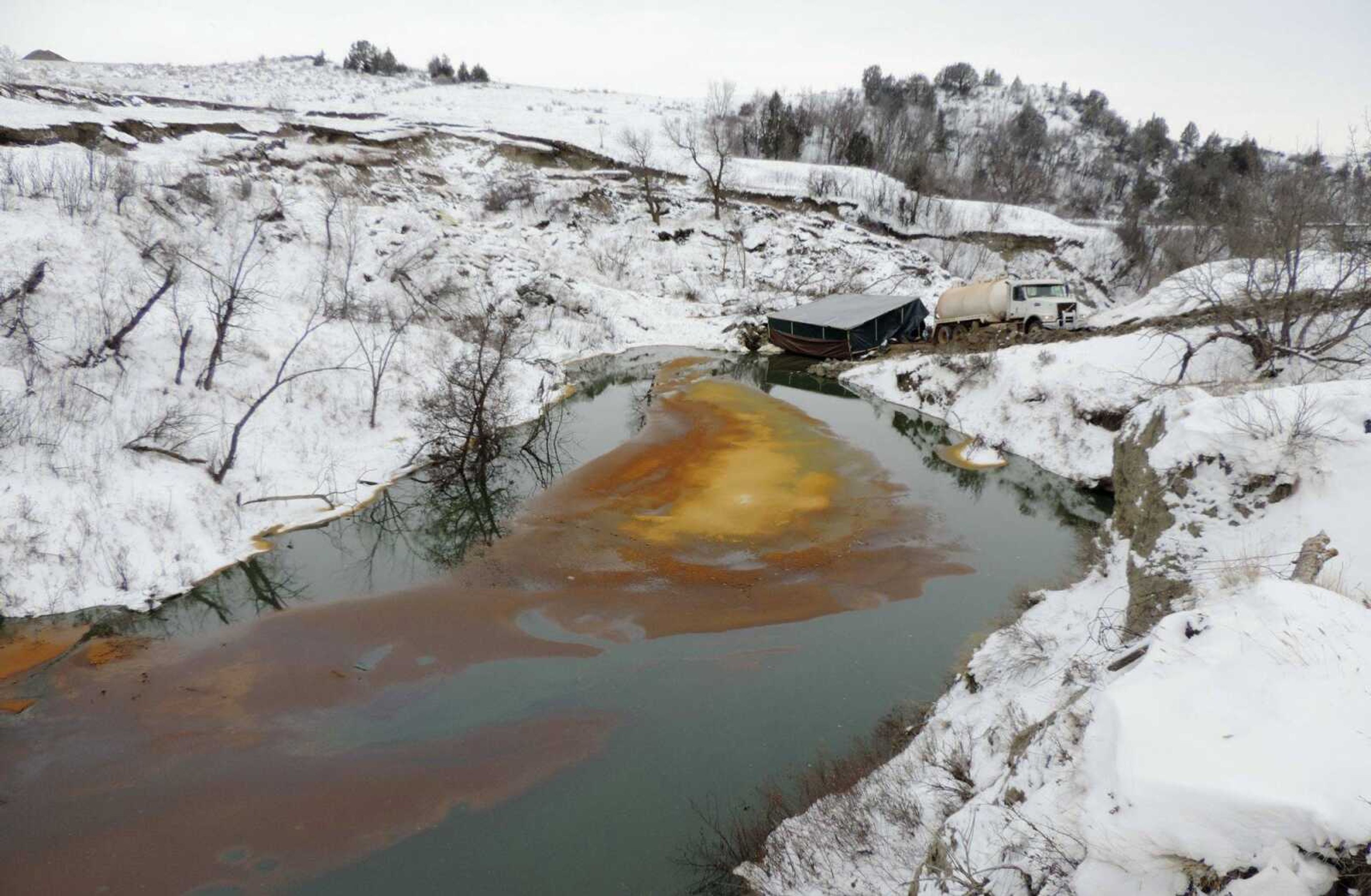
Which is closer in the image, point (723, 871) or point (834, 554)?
point (723, 871)

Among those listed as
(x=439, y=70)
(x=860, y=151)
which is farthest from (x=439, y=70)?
(x=860, y=151)

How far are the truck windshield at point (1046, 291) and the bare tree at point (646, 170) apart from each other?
30.8 metres

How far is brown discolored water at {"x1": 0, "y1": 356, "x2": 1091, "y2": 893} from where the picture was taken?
26.6 feet

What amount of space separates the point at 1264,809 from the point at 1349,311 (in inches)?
779

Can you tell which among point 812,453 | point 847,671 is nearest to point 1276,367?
point 812,453

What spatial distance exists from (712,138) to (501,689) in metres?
61.7

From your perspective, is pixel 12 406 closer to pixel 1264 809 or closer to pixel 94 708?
pixel 94 708

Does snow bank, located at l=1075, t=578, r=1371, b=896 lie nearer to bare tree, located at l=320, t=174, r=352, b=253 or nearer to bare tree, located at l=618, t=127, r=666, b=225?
bare tree, located at l=320, t=174, r=352, b=253

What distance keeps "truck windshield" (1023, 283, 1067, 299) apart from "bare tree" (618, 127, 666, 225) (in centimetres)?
3077

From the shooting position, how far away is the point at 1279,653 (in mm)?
4332

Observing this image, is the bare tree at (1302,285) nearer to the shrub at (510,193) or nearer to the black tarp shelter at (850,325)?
the black tarp shelter at (850,325)

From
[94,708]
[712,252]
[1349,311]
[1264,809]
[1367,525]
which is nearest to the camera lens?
[1264,809]

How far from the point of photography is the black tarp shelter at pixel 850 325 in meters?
32.4

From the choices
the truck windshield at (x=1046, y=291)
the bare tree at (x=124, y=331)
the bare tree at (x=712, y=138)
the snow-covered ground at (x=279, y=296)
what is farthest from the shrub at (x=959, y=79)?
the bare tree at (x=124, y=331)
